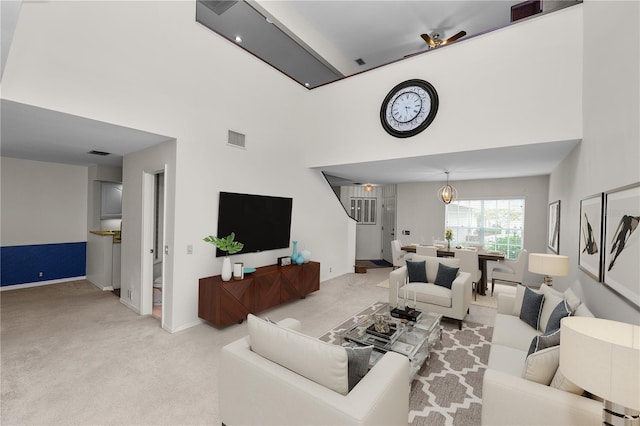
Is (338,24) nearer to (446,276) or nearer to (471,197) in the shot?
(471,197)

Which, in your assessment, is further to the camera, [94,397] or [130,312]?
[130,312]

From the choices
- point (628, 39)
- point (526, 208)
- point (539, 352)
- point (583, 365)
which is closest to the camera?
point (583, 365)

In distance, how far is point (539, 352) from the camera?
1.71m

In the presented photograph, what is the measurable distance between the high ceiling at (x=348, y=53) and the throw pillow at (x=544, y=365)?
2.91 metres

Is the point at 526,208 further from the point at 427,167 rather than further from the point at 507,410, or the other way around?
the point at 507,410

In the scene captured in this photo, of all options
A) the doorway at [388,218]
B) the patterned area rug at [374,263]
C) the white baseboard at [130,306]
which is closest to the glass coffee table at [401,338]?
the white baseboard at [130,306]

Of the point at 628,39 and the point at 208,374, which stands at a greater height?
the point at 628,39

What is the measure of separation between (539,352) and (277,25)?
614 cm

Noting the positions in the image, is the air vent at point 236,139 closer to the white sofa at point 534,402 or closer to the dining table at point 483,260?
the white sofa at point 534,402

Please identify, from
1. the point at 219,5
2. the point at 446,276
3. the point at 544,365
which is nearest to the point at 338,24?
the point at 219,5

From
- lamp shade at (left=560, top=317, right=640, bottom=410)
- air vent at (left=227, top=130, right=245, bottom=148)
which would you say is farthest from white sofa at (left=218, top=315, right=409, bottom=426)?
air vent at (left=227, top=130, right=245, bottom=148)

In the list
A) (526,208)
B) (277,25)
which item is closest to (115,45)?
(277,25)

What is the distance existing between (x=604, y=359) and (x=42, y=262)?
26.3ft

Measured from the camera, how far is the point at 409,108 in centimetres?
448
